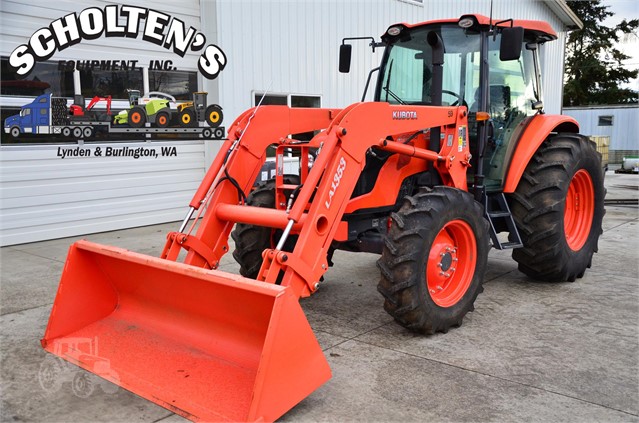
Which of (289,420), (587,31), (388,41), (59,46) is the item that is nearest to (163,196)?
(59,46)

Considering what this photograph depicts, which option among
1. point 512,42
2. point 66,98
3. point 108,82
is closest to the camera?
point 512,42

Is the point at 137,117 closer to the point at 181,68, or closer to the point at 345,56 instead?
the point at 181,68

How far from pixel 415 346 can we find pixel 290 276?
3.85ft

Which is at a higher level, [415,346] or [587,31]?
[587,31]

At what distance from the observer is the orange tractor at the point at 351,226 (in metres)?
3.22

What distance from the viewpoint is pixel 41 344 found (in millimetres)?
3953

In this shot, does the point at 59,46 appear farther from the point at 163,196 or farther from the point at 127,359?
the point at 127,359

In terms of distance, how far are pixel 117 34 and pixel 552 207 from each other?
6.65m

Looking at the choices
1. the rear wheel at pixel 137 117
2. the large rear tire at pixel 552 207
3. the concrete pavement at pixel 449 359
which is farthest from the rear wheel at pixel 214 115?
the large rear tire at pixel 552 207

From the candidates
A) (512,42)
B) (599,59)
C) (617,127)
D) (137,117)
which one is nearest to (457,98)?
(512,42)

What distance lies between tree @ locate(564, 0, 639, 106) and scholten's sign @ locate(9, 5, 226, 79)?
32922 mm

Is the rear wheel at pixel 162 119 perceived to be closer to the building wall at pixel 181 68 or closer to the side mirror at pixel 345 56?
the building wall at pixel 181 68

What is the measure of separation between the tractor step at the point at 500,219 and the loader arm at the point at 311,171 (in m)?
0.55

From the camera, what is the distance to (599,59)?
36531 mm
